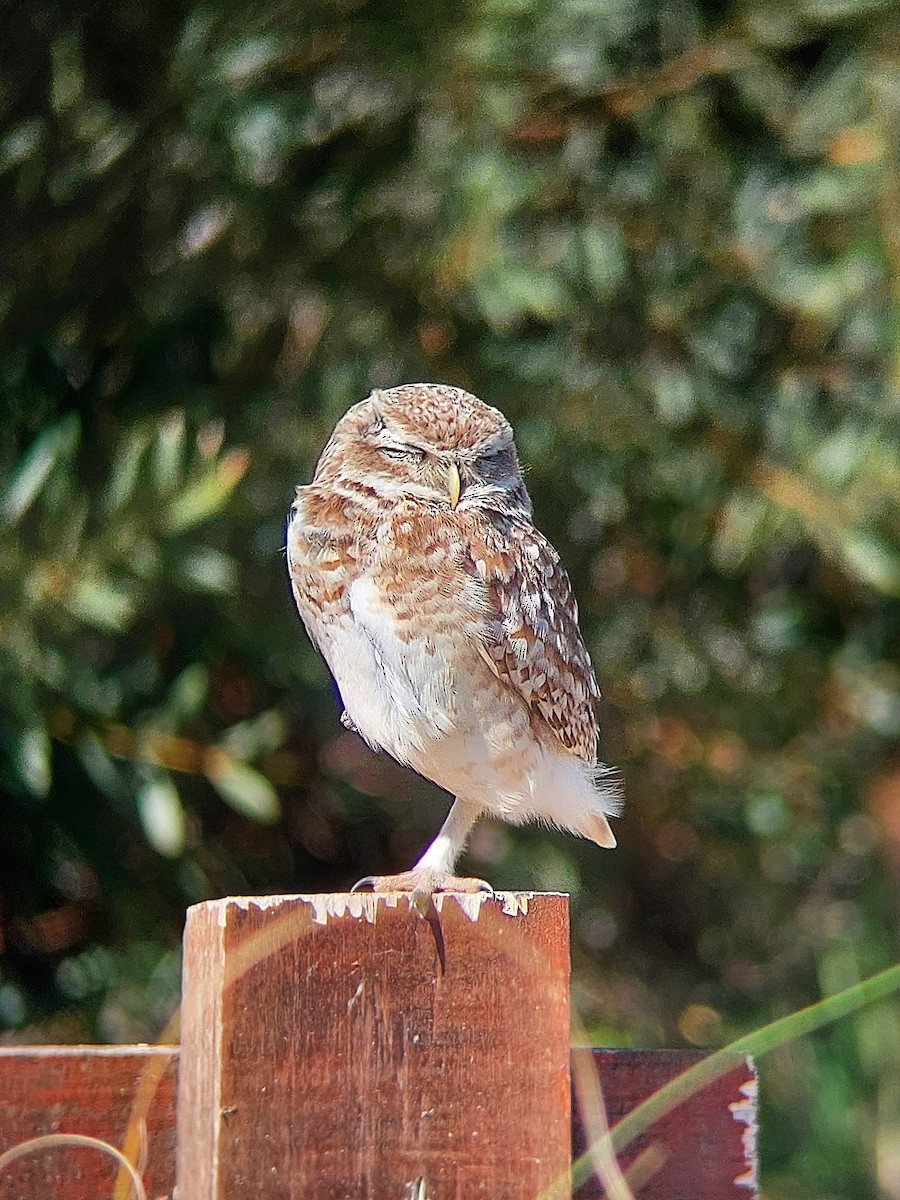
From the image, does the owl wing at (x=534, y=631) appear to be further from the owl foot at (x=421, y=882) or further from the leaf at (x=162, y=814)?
the leaf at (x=162, y=814)

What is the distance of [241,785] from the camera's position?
334 cm

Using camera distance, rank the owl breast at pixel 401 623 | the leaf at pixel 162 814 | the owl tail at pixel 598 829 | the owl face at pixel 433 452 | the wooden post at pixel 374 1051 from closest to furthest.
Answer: the wooden post at pixel 374 1051 < the owl breast at pixel 401 623 < the owl face at pixel 433 452 < the owl tail at pixel 598 829 < the leaf at pixel 162 814

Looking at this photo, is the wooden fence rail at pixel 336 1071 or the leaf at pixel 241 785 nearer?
the wooden fence rail at pixel 336 1071

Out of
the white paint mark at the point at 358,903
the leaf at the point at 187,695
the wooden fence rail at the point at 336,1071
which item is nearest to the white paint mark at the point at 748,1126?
the wooden fence rail at the point at 336,1071

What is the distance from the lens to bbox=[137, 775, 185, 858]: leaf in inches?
128

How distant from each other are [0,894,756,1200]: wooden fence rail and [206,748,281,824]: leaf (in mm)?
1870

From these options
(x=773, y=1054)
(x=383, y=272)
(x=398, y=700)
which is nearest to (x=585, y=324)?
(x=383, y=272)

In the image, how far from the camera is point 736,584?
3.86 meters

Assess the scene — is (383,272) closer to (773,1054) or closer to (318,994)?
(773,1054)

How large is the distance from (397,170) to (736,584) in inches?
50.1

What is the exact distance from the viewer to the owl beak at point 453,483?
247cm

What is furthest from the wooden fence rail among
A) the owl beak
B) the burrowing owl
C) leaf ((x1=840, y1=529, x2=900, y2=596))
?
leaf ((x1=840, y1=529, x2=900, y2=596))

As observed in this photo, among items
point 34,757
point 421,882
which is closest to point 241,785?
point 34,757

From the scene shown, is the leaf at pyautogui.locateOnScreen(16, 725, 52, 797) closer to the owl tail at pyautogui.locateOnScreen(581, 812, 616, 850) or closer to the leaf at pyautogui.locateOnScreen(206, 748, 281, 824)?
the leaf at pyautogui.locateOnScreen(206, 748, 281, 824)
